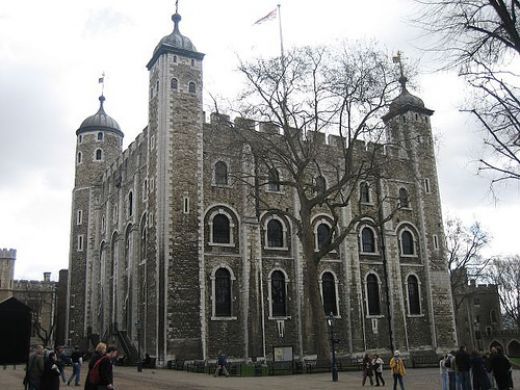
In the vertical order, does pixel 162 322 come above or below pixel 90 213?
below

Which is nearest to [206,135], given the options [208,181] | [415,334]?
[208,181]

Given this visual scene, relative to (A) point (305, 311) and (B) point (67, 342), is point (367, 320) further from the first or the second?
(B) point (67, 342)

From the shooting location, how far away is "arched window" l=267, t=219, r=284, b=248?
3241 cm

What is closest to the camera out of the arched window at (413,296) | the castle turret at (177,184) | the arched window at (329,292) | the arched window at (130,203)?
the castle turret at (177,184)

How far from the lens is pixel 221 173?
31.8m

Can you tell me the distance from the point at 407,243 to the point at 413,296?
3.65 m

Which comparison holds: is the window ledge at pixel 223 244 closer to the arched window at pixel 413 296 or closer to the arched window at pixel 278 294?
the arched window at pixel 278 294

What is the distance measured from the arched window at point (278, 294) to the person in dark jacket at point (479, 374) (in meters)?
17.3

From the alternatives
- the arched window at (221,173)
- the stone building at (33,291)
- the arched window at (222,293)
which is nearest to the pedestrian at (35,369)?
the arched window at (222,293)

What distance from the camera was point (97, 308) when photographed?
133ft

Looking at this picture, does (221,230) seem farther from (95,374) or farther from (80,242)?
(95,374)

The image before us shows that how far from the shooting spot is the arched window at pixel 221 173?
3153 centimetres

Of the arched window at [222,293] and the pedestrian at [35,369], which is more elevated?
the arched window at [222,293]

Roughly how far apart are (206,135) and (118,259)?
11.3 m
